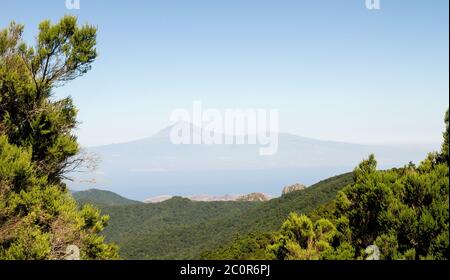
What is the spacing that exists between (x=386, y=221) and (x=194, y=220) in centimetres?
14016

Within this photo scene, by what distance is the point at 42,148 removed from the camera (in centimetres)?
1870

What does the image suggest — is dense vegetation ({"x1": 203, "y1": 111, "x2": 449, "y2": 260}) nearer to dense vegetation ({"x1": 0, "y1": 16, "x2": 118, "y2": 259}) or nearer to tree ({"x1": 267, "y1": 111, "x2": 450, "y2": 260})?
tree ({"x1": 267, "y1": 111, "x2": 450, "y2": 260})

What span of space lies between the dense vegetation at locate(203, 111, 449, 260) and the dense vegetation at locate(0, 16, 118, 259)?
34.9ft

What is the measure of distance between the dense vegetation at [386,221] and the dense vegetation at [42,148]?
34.9ft

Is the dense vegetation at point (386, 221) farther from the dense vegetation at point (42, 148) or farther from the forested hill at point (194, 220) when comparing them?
the forested hill at point (194, 220)

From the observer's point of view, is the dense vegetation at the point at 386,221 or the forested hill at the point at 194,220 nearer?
the dense vegetation at the point at 386,221

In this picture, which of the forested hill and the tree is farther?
the forested hill

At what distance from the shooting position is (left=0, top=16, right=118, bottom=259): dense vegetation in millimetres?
15141

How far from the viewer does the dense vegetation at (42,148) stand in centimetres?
1514

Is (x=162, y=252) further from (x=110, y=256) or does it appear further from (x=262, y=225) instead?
(x=110, y=256)

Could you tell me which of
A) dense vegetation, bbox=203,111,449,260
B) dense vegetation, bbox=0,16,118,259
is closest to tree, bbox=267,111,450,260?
dense vegetation, bbox=203,111,449,260

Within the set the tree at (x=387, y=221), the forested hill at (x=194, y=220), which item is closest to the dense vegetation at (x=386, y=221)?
the tree at (x=387, y=221)

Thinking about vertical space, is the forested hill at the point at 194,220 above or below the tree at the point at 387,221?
below
